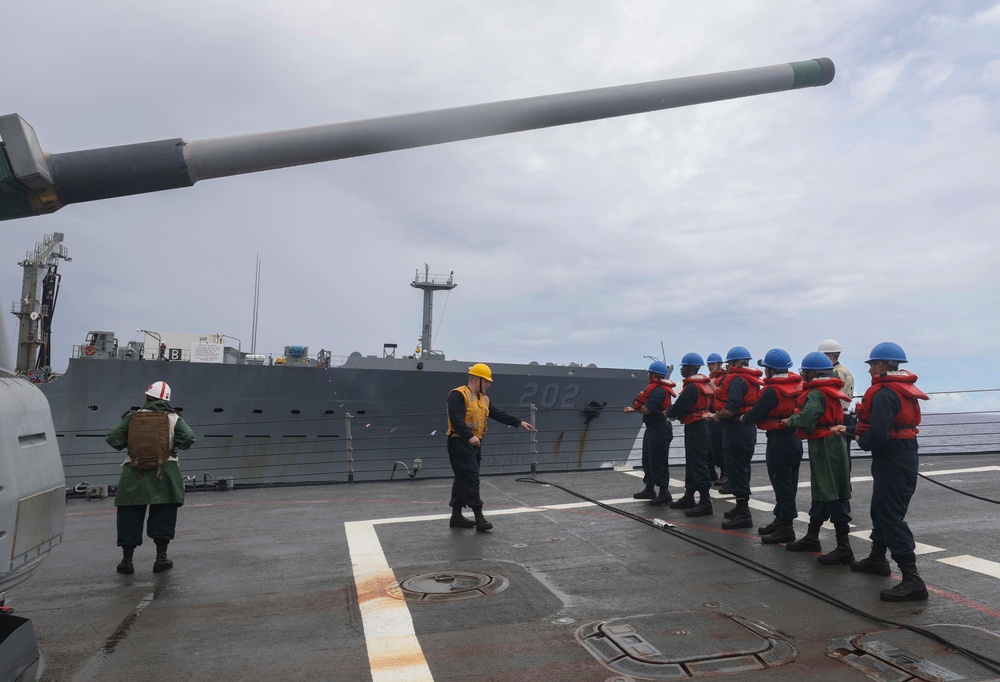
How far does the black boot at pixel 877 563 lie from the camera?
4.87m

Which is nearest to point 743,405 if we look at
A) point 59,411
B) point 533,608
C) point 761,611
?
point 761,611

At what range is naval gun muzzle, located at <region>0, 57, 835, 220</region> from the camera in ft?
9.66

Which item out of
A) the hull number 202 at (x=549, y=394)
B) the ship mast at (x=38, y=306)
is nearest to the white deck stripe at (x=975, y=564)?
the hull number 202 at (x=549, y=394)

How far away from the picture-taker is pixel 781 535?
587 centimetres

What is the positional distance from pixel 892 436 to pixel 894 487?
0.35 metres

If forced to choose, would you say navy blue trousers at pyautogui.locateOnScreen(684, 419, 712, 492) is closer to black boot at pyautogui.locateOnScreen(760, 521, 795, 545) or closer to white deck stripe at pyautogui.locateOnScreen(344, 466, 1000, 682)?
white deck stripe at pyautogui.locateOnScreen(344, 466, 1000, 682)

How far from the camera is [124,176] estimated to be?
3113 mm

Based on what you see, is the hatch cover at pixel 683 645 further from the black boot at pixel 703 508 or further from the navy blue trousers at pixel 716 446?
the navy blue trousers at pixel 716 446

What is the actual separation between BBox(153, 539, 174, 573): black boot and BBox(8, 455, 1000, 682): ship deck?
11cm

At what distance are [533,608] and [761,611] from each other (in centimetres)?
136

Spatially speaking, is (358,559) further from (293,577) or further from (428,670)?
(428,670)

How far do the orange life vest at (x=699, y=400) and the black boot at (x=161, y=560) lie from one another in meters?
5.09

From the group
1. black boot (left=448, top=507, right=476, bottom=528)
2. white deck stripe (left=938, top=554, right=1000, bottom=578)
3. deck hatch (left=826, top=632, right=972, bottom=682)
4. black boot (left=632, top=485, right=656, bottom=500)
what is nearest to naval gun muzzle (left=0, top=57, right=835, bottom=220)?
deck hatch (left=826, top=632, right=972, bottom=682)

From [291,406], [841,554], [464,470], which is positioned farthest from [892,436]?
[291,406]
